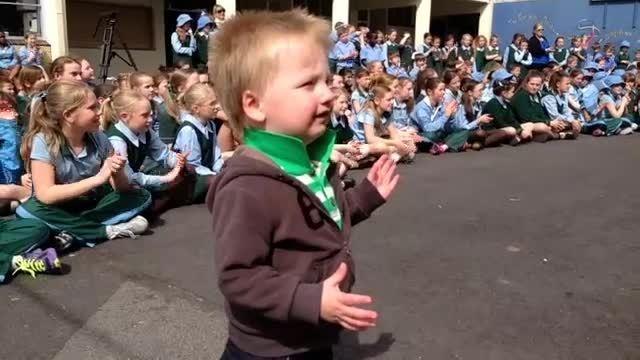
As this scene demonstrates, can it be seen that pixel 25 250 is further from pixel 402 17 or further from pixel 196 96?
pixel 402 17

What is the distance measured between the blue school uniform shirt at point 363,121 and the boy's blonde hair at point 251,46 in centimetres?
614

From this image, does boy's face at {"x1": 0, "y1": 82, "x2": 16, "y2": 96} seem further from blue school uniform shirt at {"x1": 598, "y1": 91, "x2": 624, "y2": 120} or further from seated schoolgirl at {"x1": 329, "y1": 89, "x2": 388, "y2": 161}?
blue school uniform shirt at {"x1": 598, "y1": 91, "x2": 624, "y2": 120}

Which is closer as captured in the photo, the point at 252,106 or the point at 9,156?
the point at 252,106

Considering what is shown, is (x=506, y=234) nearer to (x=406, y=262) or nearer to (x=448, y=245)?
(x=448, y=245)

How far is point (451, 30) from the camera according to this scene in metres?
28.0

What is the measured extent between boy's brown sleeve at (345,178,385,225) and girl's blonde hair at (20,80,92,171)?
282cm

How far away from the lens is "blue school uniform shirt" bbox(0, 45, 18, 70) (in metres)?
11.2

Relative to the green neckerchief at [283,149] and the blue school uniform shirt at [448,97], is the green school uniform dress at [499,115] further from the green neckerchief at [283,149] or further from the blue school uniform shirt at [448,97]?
the green neckerchief at [283,149]

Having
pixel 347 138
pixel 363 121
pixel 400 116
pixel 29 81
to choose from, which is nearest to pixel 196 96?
pixel 29 81

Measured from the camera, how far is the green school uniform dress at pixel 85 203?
160 inches

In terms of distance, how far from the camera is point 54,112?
4.07m

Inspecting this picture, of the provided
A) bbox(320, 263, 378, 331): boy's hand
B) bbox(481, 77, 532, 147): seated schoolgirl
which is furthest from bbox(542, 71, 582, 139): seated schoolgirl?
bbox(320, 263, 378, 331): boy's hand

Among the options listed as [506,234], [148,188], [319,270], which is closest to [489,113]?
[506,234]

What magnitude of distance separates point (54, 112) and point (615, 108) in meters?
11.0
